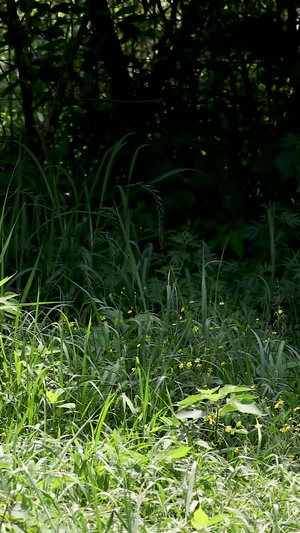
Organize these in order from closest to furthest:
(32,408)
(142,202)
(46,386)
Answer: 1. (32,408)
2. (46,386)
3. (142,202)

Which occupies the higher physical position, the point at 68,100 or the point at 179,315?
the point at 68,100

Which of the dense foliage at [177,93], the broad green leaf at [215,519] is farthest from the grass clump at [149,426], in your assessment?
the dense foliage at [177,93]

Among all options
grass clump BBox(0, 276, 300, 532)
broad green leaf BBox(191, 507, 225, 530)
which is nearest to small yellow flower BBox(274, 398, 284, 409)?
grass clump BBox(0, 276, 300, 532)

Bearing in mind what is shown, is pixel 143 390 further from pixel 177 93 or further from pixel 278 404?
pixel 177 93

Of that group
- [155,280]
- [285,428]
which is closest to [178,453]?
[285,428]

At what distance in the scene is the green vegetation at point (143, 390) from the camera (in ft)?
7.06

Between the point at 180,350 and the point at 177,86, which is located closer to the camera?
the point at 180,350

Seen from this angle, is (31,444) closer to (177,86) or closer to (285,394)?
(285,394)

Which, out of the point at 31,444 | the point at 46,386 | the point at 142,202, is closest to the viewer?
the point at 31,444

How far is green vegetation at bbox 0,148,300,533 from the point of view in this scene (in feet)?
7.06

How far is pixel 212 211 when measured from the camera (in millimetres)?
4324

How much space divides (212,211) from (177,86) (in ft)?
2.91

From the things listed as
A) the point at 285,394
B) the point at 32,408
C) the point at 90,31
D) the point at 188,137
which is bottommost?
the point at 285,394

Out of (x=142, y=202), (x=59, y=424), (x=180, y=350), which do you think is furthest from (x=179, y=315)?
(x=142, y=202)
